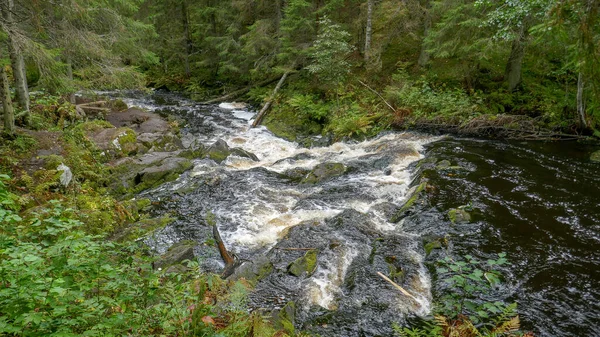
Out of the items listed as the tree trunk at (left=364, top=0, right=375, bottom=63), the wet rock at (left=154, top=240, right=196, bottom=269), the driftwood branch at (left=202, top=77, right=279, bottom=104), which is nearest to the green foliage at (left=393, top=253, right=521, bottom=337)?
the wet rock at (left=154, top=240, right=196, bottom=269)

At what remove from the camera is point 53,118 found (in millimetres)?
13008

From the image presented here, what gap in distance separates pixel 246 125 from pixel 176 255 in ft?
41.6

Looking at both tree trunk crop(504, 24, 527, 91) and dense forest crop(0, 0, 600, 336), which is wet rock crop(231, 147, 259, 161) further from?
tree trunk crop(504, 24, 527, 91)

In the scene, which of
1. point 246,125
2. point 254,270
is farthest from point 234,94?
point 254,270

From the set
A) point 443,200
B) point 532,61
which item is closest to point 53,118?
point 443,200

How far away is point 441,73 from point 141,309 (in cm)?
1780

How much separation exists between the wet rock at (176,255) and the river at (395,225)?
36 cm

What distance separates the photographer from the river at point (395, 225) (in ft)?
18.8

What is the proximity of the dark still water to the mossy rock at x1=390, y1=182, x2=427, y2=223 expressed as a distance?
0.44 meters

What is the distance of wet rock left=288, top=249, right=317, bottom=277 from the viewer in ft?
21.9

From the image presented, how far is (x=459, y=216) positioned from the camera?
8016 mm

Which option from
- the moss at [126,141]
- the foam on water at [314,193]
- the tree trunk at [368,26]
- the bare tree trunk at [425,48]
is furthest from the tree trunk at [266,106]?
the bare tree trunk at [425,48]

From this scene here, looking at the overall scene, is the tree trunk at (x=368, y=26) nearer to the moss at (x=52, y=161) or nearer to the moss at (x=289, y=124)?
the moss at (x=289, y=124)

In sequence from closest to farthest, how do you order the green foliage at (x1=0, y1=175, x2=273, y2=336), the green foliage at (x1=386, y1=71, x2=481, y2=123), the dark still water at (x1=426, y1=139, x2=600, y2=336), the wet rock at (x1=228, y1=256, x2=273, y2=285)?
the green foliage at (x1=0, y1=175, x2=273, y2=336) → the dark still water at (x1=426, y1=139, x2=600, y2=336) → the wet rock at (x1=228, y1=256, x2=273, y2=285) → the green foliage at (x1=386, y1=71, x2=481, y2=123)
